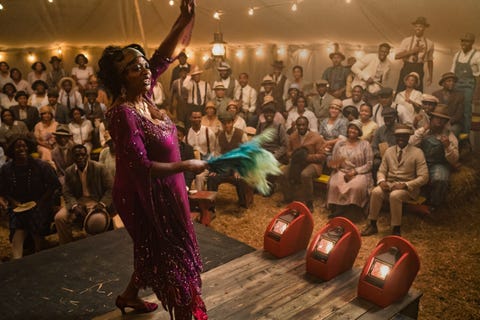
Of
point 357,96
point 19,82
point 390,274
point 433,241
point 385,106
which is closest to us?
point 390,274

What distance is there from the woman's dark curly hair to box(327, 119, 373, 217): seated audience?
4.30 m

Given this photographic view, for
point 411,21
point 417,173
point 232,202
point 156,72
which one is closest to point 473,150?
point 417,173

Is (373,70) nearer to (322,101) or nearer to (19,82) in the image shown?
(322,101)

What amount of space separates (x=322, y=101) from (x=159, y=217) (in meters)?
5.38

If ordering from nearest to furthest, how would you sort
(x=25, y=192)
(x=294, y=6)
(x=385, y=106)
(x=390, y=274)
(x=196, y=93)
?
(x=390, y=274)
(x=25, y=192)
(x=385, y=106)
(x=294, y=6)
(x=196, y=93)

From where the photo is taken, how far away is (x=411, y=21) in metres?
5.83

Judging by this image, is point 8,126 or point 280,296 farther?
point 8,126

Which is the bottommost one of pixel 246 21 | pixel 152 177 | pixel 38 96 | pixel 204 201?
pixel 204 201

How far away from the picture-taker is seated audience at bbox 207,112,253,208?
6.61 meters

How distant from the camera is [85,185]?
5277 millimetres

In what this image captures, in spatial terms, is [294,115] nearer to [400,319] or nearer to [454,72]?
[454,72]

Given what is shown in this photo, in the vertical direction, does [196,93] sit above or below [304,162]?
above

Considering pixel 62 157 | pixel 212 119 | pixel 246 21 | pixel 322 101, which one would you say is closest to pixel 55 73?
pixel 62 157

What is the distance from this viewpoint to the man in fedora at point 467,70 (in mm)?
5469
